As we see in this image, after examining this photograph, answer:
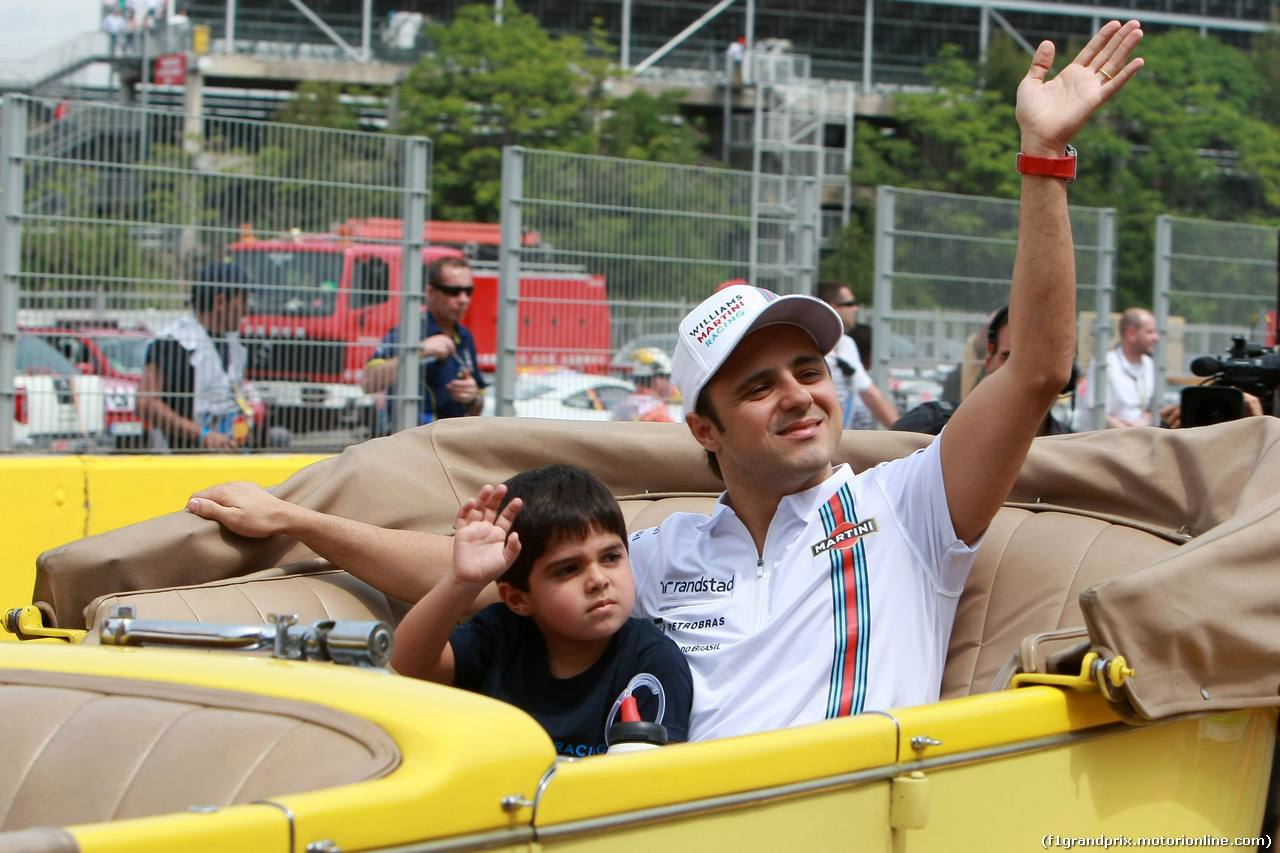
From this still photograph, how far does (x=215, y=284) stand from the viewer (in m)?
5.82

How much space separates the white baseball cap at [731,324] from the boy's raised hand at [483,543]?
1.95ft

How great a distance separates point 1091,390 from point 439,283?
16.0 feet

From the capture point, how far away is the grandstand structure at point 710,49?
1473 inches

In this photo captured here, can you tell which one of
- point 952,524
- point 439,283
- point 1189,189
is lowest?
point 952,524

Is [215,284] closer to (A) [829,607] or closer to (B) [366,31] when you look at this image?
(A) [829,607]

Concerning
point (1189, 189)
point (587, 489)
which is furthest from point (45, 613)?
point (1189, 189)

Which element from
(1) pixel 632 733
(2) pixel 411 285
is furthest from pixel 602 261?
(1) pixel 632 733

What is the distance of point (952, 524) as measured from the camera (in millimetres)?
2521

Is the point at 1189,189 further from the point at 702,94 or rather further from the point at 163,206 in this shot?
the point at 163,206

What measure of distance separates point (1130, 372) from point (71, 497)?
6.77 metres

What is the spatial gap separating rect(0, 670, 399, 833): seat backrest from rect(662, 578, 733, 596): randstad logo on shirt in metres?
1.25

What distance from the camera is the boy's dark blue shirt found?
8.00 ft

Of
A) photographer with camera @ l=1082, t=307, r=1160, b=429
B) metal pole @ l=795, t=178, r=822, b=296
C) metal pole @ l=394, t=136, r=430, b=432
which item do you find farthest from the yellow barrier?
photographer with camera @ l=1082, t=307, r=1160, b=429

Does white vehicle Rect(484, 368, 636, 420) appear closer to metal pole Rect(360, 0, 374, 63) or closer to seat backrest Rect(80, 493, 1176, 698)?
seat backrest Rect(80, 493, 1176, 698)
